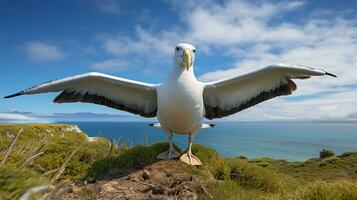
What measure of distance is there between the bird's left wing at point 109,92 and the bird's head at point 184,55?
4.30 ft

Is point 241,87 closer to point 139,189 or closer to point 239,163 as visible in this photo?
point 239,163

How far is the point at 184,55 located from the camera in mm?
8789

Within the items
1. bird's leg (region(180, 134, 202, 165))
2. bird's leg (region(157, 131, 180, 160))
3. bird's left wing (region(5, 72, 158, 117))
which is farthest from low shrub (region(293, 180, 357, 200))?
bird's left wing (region(5, 72, 158, 117))

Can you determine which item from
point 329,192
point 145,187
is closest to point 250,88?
point 145,187

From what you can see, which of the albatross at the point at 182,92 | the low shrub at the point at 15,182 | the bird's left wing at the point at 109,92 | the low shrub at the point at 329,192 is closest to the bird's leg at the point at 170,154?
the albatross at the point at 182,92

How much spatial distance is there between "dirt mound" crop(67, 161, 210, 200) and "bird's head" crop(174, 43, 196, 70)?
252 centimetres

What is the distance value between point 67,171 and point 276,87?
5.95m

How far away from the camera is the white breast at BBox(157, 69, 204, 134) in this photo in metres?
8.84

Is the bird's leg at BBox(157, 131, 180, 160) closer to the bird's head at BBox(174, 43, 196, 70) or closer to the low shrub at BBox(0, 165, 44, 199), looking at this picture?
the bird's head at BBox(174, 43, 196, 70)

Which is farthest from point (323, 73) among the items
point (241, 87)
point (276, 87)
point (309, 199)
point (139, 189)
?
point (139, 189)

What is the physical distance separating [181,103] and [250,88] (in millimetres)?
2668

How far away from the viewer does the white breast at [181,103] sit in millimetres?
8844

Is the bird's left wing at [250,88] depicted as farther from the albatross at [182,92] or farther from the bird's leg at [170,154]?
the bird's leg at [170,154]

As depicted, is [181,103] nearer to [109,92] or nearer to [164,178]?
[164,178]
